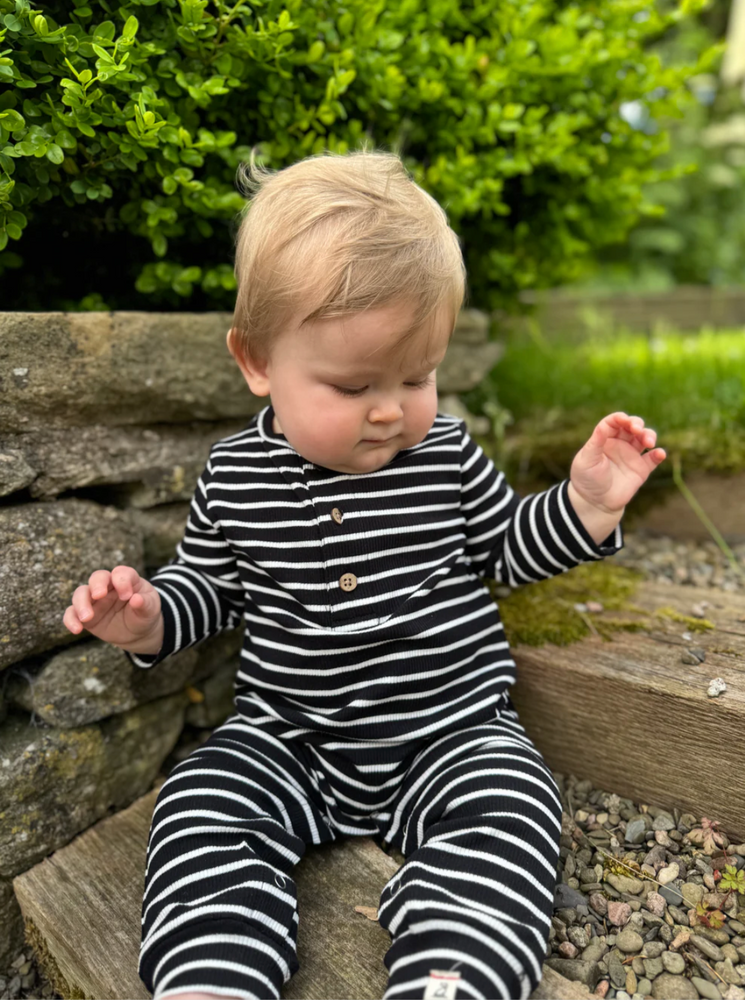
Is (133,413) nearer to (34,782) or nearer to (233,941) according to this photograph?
(34,782)

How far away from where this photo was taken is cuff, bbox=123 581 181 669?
1.71 m

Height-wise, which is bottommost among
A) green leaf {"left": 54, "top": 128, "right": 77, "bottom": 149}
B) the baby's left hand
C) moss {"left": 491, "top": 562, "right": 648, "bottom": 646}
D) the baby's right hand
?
moss {"left": 491, "top": 562, "right": 648, "bottom": 646}

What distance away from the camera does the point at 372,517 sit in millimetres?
1647

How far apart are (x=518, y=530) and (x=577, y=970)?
0.87 metres

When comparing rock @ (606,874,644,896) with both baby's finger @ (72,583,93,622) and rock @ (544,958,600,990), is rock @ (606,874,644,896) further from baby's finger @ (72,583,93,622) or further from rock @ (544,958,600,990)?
baby's finger @ (72,583,93,622)

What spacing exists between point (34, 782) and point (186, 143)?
1408 millimetres

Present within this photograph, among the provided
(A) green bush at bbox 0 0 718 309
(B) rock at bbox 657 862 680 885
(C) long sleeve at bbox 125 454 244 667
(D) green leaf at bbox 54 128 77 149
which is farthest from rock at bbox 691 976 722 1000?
(D) green leaf at bbox 54 128 77 149

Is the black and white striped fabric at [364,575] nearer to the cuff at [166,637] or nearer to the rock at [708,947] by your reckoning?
the cuff at [166,637]

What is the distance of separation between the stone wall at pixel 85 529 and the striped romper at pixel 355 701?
0.16 m

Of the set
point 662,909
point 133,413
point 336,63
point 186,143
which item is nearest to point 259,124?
point 336,63

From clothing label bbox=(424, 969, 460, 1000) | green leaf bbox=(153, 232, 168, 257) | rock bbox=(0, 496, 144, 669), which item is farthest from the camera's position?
green leaf bbox=(153, 232, 168, 257)

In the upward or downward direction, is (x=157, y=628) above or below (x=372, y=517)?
below

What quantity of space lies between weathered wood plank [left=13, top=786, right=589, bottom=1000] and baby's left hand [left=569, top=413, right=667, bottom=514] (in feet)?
2.95

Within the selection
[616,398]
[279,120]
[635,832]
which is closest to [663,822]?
[635,832]
